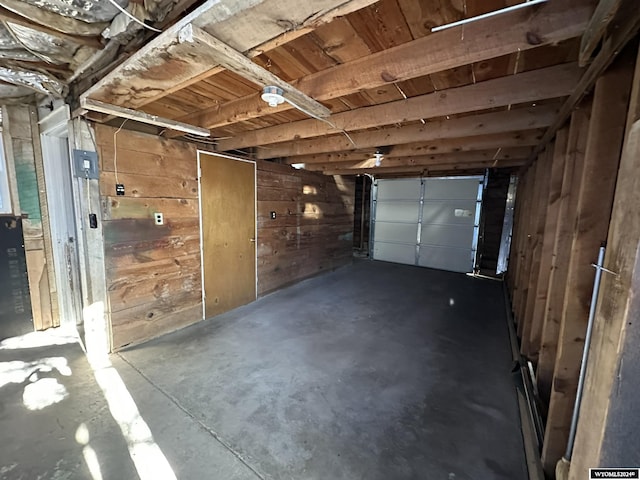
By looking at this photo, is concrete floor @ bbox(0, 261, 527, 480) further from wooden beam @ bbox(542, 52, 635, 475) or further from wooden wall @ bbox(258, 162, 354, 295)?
wooden wall @ bbox(258, 162, 354, 295)

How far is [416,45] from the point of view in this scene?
1306 millimetres

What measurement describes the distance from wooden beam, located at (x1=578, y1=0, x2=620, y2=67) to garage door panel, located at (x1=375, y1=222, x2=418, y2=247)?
5238 mm

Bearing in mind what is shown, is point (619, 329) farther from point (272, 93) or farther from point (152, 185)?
point (152, 185)

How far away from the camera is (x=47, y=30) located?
1.34m

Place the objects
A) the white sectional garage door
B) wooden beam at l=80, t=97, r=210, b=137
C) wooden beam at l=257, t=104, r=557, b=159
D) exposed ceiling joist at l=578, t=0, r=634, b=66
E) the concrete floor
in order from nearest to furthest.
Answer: exposed ceiling joist at l=578, t=0, r=634, b=66
the concrete floor
wooden beam at l=80, t=97, r=210, b=137
wooden beam at l=257, t=104, r=557, b=159
the white sectional garage door

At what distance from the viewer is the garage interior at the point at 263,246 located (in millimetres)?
1079

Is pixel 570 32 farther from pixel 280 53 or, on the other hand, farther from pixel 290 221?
pixel 290 221

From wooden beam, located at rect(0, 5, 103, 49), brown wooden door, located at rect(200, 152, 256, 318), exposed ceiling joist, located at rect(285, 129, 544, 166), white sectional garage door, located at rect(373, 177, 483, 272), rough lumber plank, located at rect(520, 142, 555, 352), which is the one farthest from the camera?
white sectional garage door, located at rect(373, 177, 483, 272)

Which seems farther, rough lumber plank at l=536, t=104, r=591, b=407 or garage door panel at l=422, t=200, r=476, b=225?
garage door panel at l=422, t=200, r=476, b=225

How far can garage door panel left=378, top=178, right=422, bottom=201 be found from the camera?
20.4 ft

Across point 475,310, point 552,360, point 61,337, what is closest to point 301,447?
point 552,360

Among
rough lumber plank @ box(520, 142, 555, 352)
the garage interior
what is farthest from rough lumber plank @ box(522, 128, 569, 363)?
rough lumber plank @ box(520, 142, 555, 352)

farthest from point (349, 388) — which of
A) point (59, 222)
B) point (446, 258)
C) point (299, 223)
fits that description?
point (446, 258)

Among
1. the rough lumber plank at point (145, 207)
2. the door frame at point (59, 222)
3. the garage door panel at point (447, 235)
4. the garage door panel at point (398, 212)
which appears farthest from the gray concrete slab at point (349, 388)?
the garage door panel at point (398, 212)
